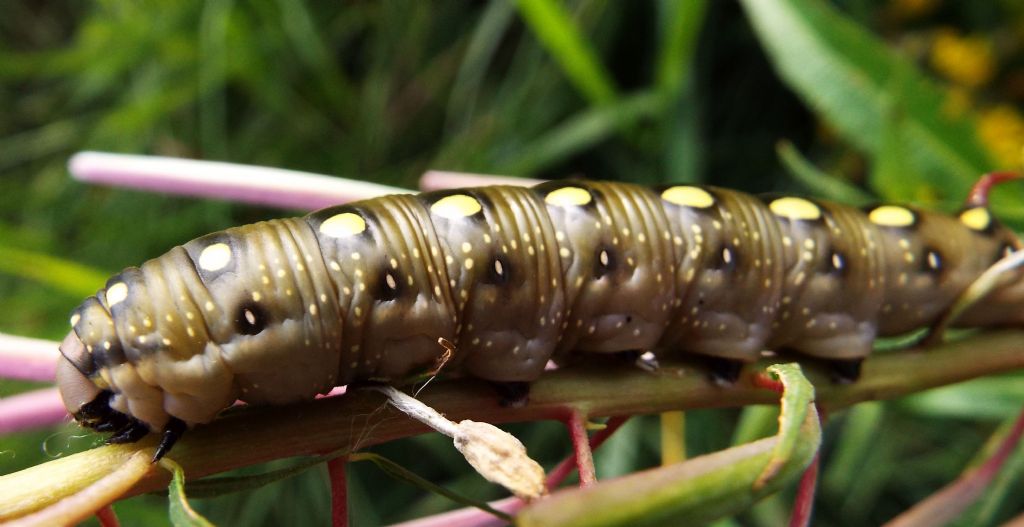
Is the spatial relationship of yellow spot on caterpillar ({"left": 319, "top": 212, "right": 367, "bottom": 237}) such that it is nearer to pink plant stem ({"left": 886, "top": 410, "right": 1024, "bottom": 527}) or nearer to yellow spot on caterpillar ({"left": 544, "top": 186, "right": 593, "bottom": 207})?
yellow spot on caterpillar ({"left": 544, "top": 186, "right": 593, "bottom": 207})

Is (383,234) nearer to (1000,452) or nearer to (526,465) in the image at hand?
(526,465)

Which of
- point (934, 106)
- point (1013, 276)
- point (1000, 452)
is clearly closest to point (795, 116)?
point (934, 106)

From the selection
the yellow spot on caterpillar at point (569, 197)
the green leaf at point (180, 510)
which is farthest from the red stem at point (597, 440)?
the green leaf at point (180, 510)

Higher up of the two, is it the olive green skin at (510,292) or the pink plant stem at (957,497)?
the olive green skin at (510,292)

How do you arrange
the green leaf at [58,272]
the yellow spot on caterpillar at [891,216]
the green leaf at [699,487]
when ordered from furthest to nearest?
the green leaf at [58,272] → the yellow spot on caterpillar at [891,216] → the green leaf at [699,487]

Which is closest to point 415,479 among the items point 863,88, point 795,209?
point 795,209

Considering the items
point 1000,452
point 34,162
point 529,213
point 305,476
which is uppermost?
point 529,213

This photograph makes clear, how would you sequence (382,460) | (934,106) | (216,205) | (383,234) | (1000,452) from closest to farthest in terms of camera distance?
(382,460) < (383,234) < (1000,452) < (934,106) < (216,205)

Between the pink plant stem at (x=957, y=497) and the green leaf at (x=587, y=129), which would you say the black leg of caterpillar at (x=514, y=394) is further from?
the green leaf at (x=587, y=129)
